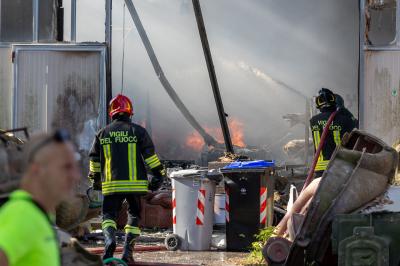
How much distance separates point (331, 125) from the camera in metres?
9.98

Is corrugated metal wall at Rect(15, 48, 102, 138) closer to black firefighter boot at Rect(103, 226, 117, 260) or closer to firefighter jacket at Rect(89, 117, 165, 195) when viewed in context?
firefighter jacket at Rect(89, 117, 165, 195)

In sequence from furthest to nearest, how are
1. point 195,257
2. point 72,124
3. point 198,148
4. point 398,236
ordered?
point 198,148, point 72,124, point 195,257, point 398,236

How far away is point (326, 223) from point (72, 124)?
8.20 m

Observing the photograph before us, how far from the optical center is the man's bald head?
2582 mm

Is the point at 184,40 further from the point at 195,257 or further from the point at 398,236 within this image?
the point at 398,236

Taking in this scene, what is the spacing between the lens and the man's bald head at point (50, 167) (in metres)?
2.58

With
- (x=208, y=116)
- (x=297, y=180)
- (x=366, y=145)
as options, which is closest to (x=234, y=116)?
(x=208, y=116)

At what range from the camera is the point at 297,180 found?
14906 millimetres

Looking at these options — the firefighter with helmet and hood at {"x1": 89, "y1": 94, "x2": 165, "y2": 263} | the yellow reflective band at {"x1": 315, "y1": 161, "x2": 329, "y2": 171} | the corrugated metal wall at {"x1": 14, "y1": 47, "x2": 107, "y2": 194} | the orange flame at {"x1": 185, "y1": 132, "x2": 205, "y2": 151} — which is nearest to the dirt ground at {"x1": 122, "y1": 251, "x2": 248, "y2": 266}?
the firefighter with helmet and hood at {"x1": 89, "y1": 94, "x2": 165, "y2": 263}

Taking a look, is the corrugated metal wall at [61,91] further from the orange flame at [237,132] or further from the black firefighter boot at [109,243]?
the orange flame at [237,132]

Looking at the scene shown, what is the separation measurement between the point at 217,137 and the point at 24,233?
65.7 ft

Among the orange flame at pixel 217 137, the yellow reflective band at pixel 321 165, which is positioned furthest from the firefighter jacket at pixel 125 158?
the orange flame at pixel 217 137

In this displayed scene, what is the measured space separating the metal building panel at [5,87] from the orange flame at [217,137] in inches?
321

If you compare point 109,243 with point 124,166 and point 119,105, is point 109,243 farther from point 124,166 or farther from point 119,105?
point 119,105
